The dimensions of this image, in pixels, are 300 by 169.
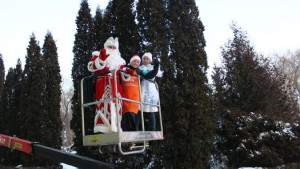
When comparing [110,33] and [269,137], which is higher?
[110,33]

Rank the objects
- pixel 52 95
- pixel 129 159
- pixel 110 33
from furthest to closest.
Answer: pixel 52 95 < pixel 110 33 < pixel 129 159

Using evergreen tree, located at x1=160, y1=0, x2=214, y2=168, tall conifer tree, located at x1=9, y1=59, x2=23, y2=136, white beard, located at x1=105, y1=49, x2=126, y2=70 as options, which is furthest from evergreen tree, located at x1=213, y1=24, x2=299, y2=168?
tall conifer tree, located at x1=9, y1=59, x2=23, y2=136

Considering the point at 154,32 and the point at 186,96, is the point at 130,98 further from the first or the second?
the point at 154,32

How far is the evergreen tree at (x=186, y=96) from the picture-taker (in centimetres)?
836

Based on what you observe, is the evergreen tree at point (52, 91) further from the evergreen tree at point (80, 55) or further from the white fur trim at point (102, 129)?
the white fur trim at point (102, 129)

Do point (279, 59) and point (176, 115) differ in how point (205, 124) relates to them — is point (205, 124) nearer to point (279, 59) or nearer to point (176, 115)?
point (176, 115)

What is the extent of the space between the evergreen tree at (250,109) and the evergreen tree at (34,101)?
25.7 feet

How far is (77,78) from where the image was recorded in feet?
37.4

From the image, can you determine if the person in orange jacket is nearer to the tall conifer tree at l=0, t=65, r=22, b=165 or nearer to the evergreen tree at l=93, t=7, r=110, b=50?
the evergreen tree at l=93, t=7, r=110, b=50

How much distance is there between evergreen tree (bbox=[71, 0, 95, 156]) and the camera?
10789mm

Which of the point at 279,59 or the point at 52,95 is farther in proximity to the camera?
the point at 279,59

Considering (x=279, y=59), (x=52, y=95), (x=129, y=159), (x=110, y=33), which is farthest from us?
(x=279, y=59)

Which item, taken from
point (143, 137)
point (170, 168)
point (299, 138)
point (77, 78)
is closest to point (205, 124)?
point (170, 168)

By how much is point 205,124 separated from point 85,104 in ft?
17.4
